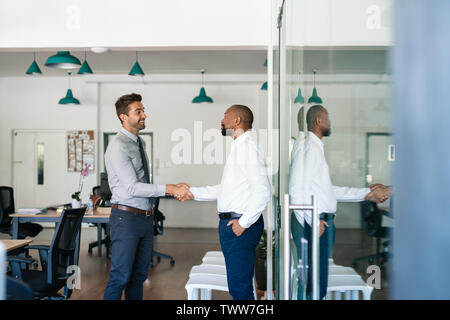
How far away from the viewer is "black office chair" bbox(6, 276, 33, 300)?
1.20m

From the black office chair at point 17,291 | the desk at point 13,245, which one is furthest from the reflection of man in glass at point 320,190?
the desk at point 13,245

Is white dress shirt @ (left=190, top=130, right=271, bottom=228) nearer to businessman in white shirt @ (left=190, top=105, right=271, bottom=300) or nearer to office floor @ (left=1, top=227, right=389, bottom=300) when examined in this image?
businessman in white shirt @ (left=190, top=105, right=271, bottom=300)

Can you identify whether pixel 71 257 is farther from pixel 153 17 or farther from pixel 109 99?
pixel 109 99

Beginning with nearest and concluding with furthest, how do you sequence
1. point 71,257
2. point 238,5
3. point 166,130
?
point 71,257 → point 238,5 → point 166,130

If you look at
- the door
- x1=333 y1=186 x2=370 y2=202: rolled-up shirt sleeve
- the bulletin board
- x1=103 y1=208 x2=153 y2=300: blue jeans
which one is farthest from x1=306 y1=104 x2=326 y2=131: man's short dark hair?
the door

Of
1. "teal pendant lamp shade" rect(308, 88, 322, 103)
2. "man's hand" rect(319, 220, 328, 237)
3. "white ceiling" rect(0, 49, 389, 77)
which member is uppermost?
"white ceiling" rect(0, 49, 389, 77)

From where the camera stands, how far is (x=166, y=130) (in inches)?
384

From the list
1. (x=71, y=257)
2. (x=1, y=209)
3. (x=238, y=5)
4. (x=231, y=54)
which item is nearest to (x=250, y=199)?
(x=71, y=257)

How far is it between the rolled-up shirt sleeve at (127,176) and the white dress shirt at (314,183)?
1.54m

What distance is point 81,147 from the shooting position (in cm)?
972

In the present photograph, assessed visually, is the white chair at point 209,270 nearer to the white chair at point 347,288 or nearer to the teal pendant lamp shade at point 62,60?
the white chair at point 347,288

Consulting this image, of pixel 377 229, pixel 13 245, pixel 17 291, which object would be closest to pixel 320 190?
pixel 377 229

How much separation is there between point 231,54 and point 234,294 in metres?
5.63

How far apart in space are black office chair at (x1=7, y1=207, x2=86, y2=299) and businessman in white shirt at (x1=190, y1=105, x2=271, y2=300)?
4.21 feet
